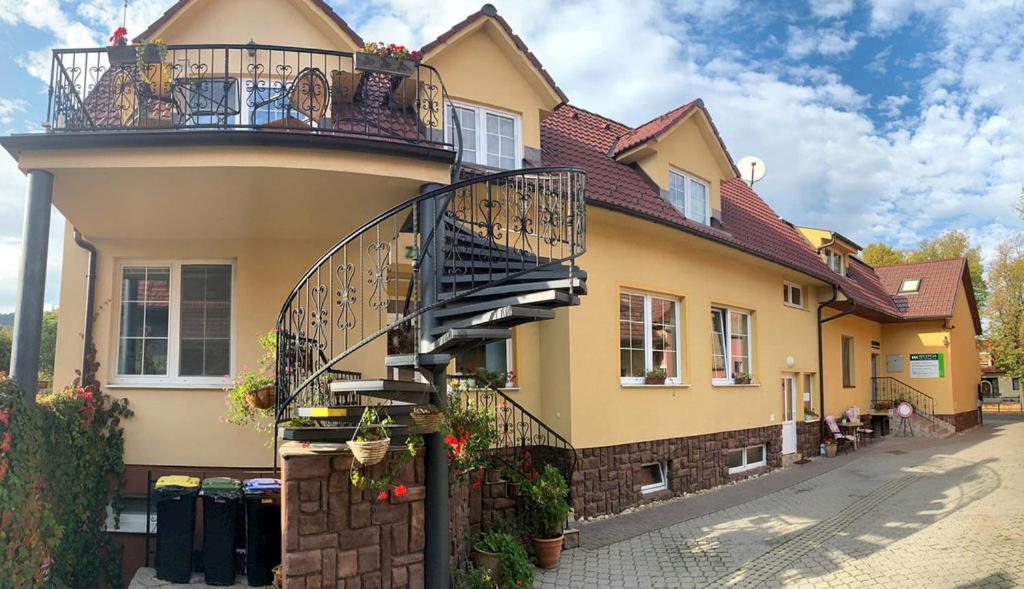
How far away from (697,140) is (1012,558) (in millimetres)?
8090

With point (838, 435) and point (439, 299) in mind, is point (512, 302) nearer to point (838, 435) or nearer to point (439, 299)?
point (439, 299)

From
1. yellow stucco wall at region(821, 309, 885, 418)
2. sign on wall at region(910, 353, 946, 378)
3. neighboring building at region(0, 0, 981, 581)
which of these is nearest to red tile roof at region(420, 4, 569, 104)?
neighboring building at region(0, 0, 981, 581)

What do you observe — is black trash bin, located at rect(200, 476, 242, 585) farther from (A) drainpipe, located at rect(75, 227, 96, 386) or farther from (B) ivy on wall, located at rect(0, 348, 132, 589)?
(A) drainpipe, located at rect(75, 227, 96, 386)

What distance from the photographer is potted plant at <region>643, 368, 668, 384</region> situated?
10.2m

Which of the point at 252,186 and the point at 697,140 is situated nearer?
the point at 252,186

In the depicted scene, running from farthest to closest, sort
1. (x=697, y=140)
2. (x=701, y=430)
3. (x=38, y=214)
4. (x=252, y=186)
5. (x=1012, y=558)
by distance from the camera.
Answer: (x=697, y=140) → (x=701, y=430) → (x=1012, y=558) → (x=252, y=186) → (x=38, y=214)

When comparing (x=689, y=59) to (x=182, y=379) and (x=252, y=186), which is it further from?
(x=182, y=379)

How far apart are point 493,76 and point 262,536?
6460 mm

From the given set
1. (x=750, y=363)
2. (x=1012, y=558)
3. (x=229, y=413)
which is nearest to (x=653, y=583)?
(x=1012, y=558)

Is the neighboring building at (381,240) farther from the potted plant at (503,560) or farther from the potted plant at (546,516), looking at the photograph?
the potted plant at (503,560)

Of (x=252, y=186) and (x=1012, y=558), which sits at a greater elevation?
(x=252, y=186)

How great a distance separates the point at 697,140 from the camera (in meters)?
12.4

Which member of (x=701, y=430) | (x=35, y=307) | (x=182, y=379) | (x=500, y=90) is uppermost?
(x=500, y=90)

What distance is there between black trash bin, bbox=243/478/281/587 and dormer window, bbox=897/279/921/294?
78.2 ft
